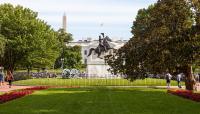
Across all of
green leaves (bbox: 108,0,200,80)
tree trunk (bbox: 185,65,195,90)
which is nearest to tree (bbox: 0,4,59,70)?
green leaves (bbox: 108,0,200,80)

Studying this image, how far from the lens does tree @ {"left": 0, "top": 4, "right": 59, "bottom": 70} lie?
67312 mm

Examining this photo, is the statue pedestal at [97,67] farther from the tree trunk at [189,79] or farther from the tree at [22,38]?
the tree trunk at [189,79]

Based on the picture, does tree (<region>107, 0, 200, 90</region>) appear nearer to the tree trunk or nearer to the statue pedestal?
the tree trunk

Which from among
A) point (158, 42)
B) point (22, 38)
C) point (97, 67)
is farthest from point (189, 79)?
point (22, 38)

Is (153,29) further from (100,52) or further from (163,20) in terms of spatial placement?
(100,52)

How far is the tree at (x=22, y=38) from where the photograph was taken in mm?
67312

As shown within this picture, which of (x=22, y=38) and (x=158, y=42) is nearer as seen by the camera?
(x=158, y=42)

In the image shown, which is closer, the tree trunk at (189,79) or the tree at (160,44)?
the tree at (160,44)

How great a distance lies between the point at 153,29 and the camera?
38812 millimetres

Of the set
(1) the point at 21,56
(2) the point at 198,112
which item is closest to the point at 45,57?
(1) the point at 21,56

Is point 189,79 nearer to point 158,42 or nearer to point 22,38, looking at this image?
point 158,42

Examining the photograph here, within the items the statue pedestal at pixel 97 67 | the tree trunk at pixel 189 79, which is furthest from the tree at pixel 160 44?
the statue pedestal at pixel 97 67

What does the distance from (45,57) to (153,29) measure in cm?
3755

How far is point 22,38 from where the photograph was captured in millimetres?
67625
